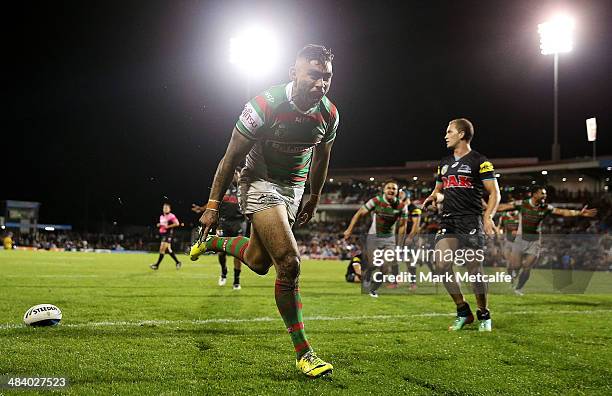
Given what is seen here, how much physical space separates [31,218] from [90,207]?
31.2ft

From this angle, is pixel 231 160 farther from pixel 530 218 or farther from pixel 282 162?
pixel 530 218

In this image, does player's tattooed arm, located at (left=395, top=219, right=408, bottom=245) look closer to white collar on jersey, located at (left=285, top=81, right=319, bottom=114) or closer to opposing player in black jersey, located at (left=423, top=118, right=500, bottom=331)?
opposing player in black jersey, located at (left=423, top=118, right=500, bottom=331)

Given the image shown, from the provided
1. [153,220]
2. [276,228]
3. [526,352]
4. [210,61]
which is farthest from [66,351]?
[153,220]

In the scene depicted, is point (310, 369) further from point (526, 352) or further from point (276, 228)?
point (526, 352)

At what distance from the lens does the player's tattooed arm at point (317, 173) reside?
182 inches

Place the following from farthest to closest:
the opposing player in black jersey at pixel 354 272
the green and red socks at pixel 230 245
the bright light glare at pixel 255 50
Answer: the bright light glare at pixel 255 50
the opposing player in black jersey at pixel 354 272
the green and red socks at pixel 230 245

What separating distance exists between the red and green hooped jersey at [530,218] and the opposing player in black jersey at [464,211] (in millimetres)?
6516

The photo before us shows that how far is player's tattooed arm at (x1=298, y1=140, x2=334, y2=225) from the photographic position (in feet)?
15.2

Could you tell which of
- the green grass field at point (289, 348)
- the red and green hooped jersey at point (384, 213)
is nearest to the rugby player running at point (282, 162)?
the green grass field at point (289, 348)

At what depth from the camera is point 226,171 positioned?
13.3 feet

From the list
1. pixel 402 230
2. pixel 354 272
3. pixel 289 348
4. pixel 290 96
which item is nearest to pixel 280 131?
pixel 290 96

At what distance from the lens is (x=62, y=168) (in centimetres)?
6575

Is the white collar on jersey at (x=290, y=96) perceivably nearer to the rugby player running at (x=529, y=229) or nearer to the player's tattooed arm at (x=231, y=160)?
the player's tattooed arm at (x=231, y=160)

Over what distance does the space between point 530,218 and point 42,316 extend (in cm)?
1063
